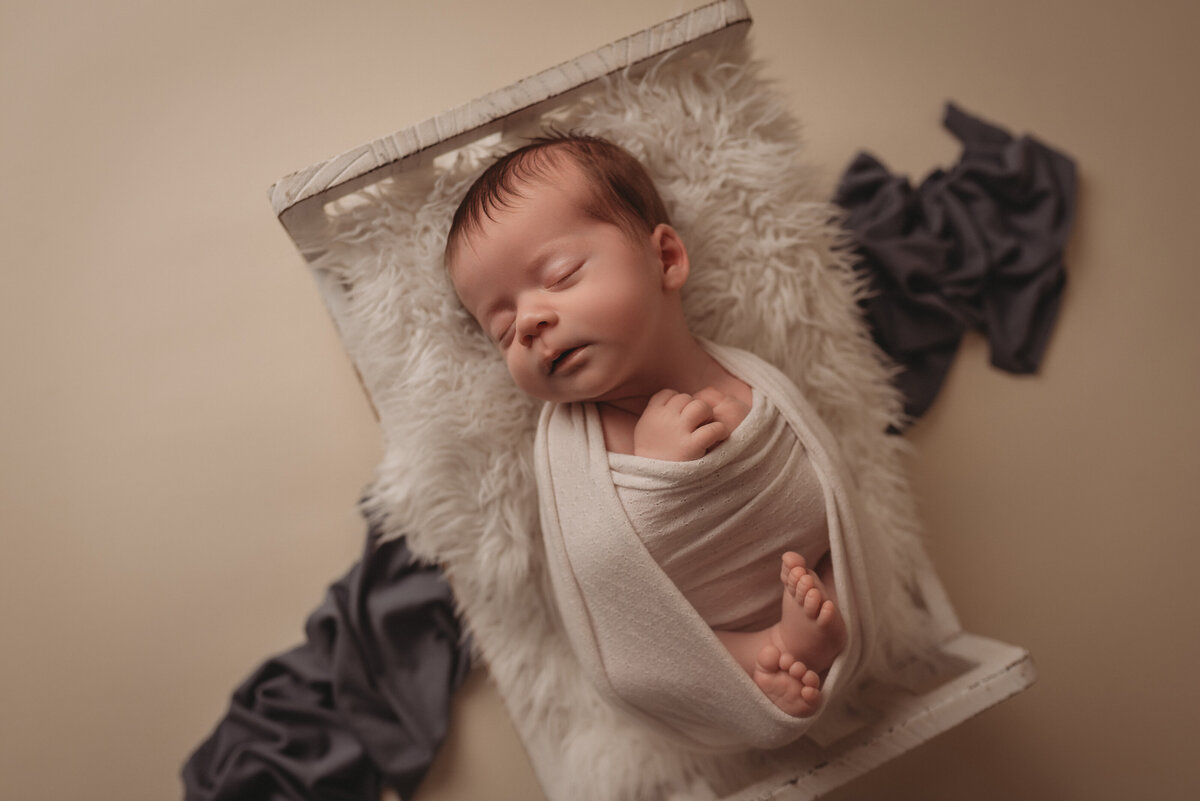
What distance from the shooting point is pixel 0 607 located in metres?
1.38

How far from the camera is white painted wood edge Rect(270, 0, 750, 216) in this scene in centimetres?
97

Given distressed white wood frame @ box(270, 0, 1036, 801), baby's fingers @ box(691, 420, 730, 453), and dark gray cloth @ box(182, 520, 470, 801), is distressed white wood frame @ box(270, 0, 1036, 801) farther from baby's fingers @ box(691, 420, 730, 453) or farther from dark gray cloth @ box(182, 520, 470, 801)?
dark gray cloth @ box(182, 520, 470, 801)

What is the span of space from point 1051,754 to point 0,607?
1865 mm

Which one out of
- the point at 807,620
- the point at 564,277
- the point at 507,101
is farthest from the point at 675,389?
the point at 507,101

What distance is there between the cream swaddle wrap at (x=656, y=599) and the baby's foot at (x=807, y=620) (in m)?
0.04

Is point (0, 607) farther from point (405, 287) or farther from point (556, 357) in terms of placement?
point (556, 357)

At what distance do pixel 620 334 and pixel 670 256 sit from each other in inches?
6.4

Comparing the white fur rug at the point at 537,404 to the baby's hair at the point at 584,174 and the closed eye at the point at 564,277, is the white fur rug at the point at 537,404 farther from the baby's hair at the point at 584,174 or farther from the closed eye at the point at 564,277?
the closed eye at the point at 564,277

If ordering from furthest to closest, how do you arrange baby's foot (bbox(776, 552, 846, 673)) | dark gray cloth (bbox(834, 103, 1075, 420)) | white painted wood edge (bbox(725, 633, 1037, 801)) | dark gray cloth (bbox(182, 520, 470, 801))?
dark gray cloth (bbox(834, 103, 1075, 420)) < dark gray cloth (bbox(182, 520, 470, 801)) < white painted wood edge (bbox(725, 633, 1037, 801)) < baby's foot (bbox(776, 552, 846, 673))

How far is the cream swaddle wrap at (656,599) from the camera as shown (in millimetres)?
910

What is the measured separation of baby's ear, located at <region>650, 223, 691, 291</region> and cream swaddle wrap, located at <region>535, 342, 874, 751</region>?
0.14m

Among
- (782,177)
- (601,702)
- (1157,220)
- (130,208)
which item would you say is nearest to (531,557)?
(601,702)

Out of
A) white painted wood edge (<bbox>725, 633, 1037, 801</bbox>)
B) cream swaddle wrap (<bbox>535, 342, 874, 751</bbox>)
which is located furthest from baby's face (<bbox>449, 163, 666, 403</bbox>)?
white painted wood edge (<bbox>725, 633, 1037, 801</bbox>)

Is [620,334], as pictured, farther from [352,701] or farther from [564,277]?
[352,701]
